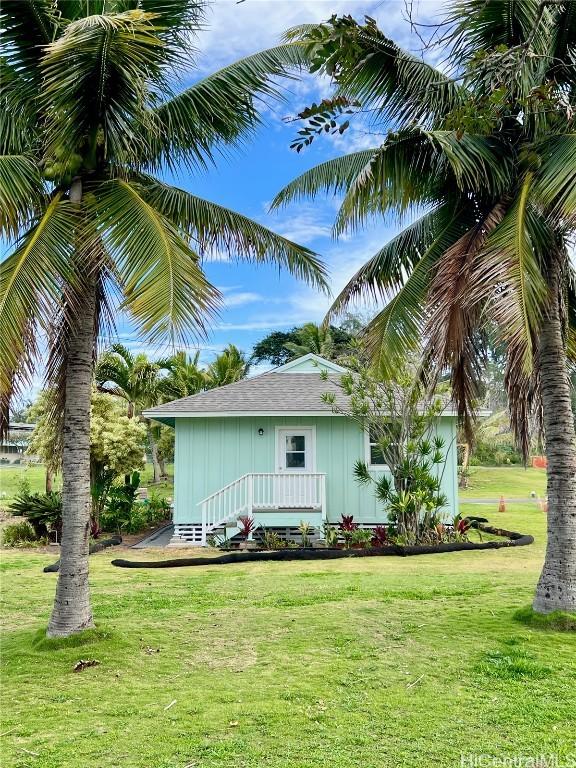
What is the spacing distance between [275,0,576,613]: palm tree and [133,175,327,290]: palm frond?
2.21 feet

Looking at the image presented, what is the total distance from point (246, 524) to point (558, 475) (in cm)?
800

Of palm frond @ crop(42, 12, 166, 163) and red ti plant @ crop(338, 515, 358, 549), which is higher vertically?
palm frond @ crop(42, 12, 166, 163)

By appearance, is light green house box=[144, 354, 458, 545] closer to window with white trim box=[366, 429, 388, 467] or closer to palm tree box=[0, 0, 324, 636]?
window with white trim box=[366, 429, 388, 467]

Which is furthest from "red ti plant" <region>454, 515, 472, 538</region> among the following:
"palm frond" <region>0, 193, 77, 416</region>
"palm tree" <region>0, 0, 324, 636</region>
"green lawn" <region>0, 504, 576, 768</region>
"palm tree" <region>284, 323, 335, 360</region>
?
"palm tree" <region>284, 323, 335, 360</region>

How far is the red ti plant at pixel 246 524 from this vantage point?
Result: 41.6 feet

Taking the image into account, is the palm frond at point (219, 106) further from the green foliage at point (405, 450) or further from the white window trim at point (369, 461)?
the white window trim at point (369, 461)

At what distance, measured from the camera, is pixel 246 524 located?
12.7 metres

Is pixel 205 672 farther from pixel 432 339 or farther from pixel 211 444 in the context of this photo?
pixel 211 444

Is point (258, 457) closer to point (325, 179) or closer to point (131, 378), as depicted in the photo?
point (325, 179)

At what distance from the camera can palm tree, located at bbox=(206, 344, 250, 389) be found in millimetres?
28422

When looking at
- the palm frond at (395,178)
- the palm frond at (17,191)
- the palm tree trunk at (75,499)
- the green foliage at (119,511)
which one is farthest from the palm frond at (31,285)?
the green foliage at (119,511)

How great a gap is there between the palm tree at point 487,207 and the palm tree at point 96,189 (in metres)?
1.35

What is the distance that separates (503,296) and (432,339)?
1.12 m

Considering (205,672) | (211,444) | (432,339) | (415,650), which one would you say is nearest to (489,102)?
(432,339)
